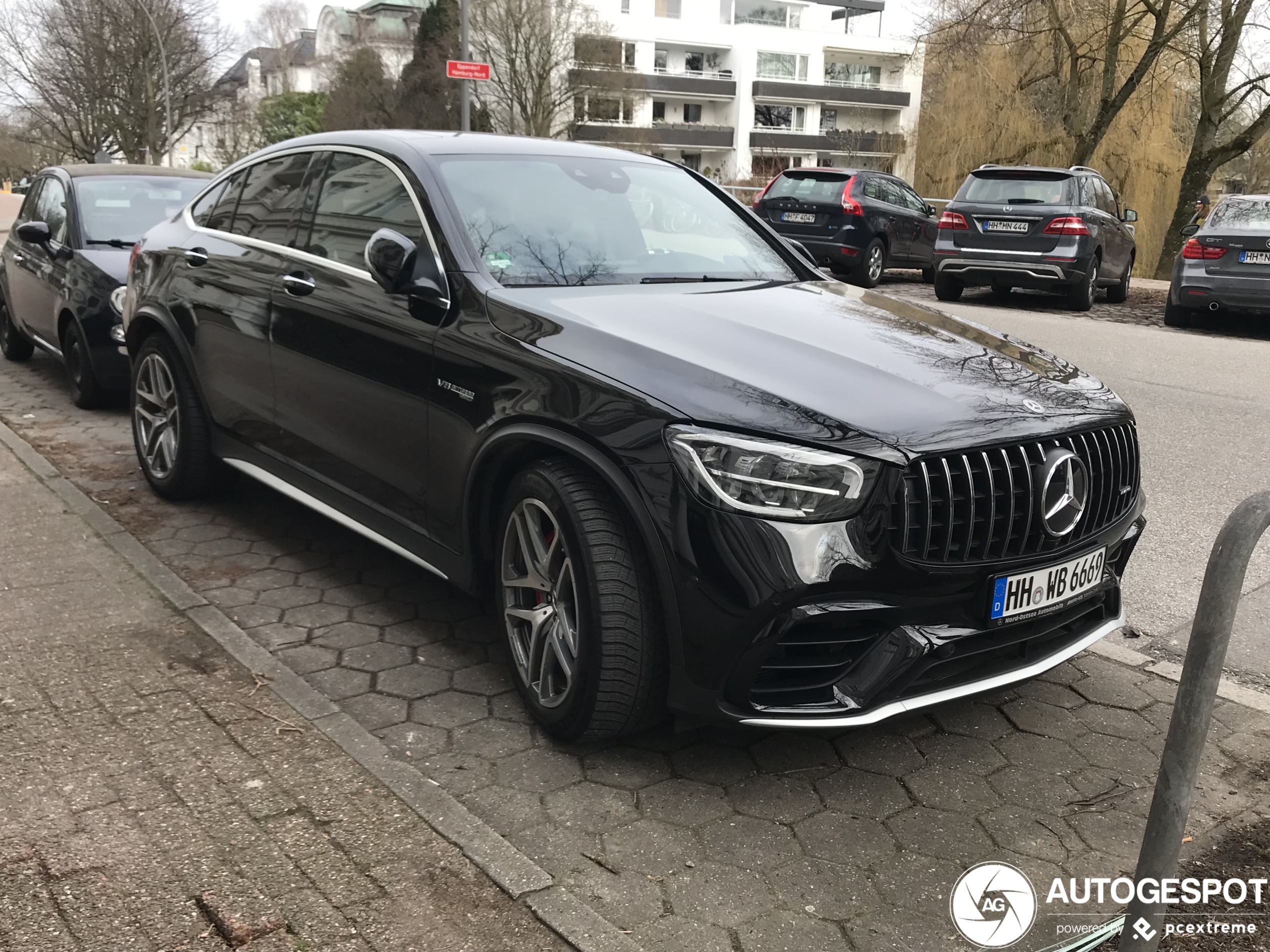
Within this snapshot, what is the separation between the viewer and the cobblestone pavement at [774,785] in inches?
109

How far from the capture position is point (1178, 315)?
13992 mm

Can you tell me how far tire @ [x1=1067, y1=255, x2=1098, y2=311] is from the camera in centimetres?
1502

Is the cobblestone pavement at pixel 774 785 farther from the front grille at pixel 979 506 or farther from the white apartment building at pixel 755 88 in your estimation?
the white apartment building at pixel 755 88

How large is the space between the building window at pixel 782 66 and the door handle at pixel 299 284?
77040mm

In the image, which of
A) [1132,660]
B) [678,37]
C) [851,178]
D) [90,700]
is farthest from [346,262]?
[678,37]

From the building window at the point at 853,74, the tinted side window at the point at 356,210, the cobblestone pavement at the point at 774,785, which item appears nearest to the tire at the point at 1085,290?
the cobblestone pavement at the point at 774,785

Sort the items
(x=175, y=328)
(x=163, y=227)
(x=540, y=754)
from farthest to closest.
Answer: (x=163, y=227) < (x=175, y=328) < (x=540, y=754)

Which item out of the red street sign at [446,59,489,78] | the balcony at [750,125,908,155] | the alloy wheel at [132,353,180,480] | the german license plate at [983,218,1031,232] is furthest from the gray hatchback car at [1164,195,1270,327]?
the balcony at [750,125,908,155]

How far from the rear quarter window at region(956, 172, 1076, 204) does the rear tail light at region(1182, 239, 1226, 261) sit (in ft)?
6.05

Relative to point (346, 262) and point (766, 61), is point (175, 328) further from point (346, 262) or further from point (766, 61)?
point (766, 61)

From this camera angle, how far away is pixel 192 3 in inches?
1976

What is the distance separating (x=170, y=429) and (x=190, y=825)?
3028 mm

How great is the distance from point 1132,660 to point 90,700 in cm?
340

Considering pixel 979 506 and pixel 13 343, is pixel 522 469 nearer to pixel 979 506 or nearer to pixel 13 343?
pixel 979 506
